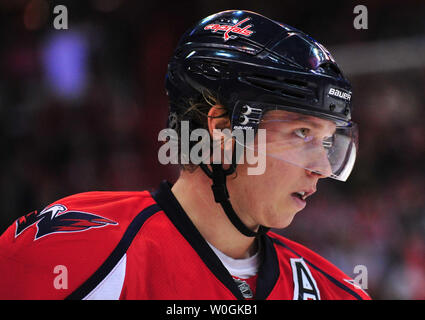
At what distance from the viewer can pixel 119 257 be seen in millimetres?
1678

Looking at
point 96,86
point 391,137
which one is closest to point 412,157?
point 391,137

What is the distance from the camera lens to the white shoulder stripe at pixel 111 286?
1605mm

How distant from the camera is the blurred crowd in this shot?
579cm

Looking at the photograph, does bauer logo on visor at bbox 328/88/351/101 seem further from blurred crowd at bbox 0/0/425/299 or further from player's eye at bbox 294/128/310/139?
blurred crowd at bbox 0/0/425/299

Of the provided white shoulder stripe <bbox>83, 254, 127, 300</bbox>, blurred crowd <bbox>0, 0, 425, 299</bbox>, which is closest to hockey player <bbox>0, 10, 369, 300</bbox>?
white shoulder stripe <bbox>83, 254, 127, 300</bbox>

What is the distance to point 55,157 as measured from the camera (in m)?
7.72

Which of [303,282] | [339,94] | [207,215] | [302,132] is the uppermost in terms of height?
[339,94]

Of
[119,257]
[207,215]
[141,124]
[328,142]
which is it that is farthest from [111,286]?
[141,124]

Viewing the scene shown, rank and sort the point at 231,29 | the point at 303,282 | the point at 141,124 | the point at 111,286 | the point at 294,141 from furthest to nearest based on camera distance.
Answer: the point at 141,124 → the point at 303,282 → the point at 231,29 → the point at 294,141 → the point at 111,286

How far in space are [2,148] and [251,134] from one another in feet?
21.9

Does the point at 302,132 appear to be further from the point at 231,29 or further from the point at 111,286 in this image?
the point at 111,286

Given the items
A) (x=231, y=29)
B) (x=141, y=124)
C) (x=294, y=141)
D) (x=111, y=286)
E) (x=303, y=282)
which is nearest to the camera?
(x=111, y=286)

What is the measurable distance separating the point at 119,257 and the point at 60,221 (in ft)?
0.78
